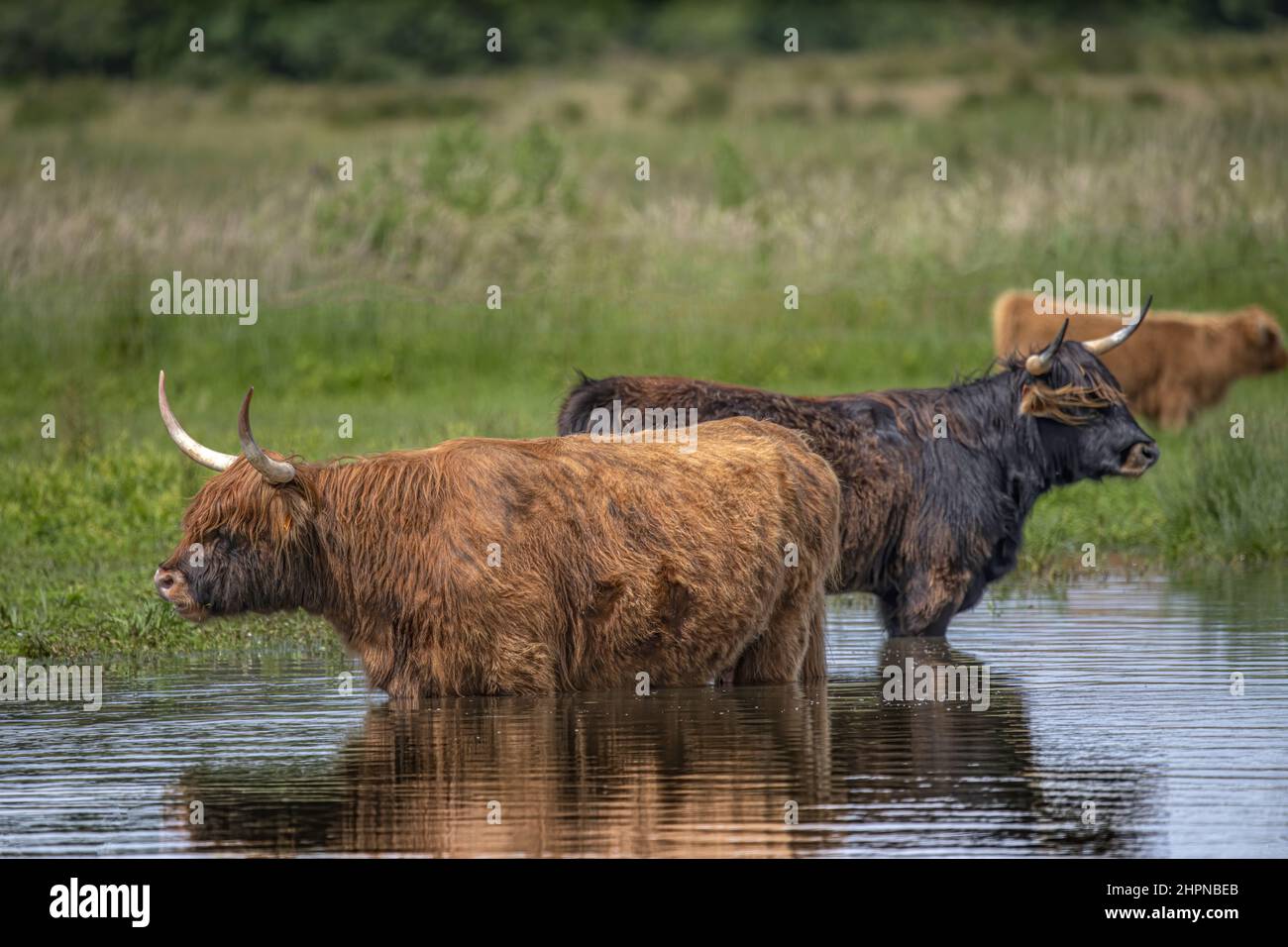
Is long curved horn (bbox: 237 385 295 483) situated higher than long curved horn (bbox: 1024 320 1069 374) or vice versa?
long curved horn (bbox: 1024 320 1069 374)

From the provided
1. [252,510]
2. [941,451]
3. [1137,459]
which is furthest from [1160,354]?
[252,510]

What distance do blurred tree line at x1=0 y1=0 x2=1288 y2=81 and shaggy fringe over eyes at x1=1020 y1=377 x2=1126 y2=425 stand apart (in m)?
29.2

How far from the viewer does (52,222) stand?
21.0 m

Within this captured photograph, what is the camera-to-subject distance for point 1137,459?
37.9 feet

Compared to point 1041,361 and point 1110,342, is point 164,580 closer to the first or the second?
point 1041,361

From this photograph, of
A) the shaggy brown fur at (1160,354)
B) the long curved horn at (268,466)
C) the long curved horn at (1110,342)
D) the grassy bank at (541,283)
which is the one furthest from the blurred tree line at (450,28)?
the long curved horn at (268,466)

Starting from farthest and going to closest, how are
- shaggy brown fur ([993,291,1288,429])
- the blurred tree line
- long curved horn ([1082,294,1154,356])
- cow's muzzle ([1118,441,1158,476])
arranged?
the blurred tree line
shaggy brown fur ([993,291,1288,429])
cow's muzzle ([1118,441,1158,476])
long curved horn ([1082,294,1154,356])

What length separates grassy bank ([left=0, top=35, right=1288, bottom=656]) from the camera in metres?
14.0

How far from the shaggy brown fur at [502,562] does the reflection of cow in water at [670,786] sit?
0.19 meters

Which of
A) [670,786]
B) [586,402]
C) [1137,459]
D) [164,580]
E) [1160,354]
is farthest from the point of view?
[1160,354]

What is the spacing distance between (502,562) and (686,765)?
1.44 m

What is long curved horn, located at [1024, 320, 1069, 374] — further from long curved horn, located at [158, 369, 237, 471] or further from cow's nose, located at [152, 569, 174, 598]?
cow's nose, located at [152, 569, 174, 598]

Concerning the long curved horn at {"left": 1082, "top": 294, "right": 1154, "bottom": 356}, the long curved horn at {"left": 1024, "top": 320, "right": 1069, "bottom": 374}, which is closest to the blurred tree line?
the long curved horn at {"left": 1082, "top": 294, "right": 1154, "bottom": 356}
